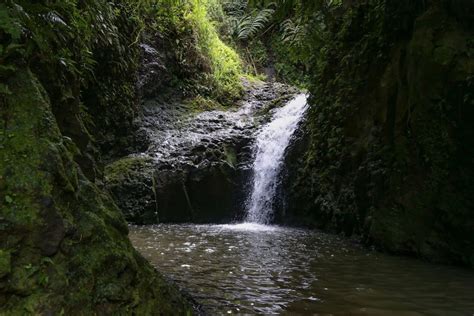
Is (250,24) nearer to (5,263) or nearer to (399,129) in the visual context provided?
(399,129)

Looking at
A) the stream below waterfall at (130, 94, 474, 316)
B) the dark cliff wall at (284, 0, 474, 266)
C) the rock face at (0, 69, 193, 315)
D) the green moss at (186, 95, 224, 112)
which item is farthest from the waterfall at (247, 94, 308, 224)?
the rock face at (0, 69, 193, 315)

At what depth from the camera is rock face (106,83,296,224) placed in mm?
9508

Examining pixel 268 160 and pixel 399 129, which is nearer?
pixel 399 129

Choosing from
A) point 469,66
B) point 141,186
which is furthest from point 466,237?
point 141,186

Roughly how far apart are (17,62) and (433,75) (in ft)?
15.6

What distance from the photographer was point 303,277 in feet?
14.3

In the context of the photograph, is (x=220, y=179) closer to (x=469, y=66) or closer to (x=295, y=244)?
(x=295, y=244)

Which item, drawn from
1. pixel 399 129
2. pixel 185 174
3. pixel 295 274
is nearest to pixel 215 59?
pixel 185 174

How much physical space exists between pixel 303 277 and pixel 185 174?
5884mm

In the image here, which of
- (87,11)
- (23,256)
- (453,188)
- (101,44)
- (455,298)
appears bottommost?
(455,298)

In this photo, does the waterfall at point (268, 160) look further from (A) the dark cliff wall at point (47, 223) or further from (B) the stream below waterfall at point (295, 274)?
(A) the dark cliff wall at point (47, 223)

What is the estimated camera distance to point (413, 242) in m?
5.64

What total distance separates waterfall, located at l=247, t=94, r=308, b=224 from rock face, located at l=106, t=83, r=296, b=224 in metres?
0.25

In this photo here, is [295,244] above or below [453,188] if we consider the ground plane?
below
